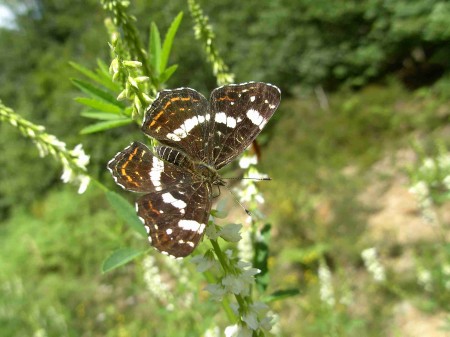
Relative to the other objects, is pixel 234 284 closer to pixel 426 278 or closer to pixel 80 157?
pixel 80 157

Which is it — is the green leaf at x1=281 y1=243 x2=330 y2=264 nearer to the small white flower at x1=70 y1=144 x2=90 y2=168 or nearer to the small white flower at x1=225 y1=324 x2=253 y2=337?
the small white flower at x1=70 y1=144 x2=90 y2=168

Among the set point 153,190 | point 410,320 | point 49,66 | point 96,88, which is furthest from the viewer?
point 49,66

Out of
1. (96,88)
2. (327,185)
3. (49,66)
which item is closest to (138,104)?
(96,88)

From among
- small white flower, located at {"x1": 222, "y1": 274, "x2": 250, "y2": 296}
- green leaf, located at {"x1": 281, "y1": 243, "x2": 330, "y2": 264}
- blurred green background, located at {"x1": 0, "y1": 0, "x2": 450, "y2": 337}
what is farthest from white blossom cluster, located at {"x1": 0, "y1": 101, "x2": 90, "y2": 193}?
green leaf, located at {"x1": 281, "y1": 243, "x2": 330, "y2": 264}

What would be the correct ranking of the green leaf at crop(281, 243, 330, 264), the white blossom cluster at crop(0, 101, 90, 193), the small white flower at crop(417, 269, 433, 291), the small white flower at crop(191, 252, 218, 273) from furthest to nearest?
the green leaf at crop(281, 243, 330, 264) → the small white flower at crop(417, 269, 433, 291) → the white blossom cluster at crop(0, 101, 90, 193) → the small white flower at crop(191, 252, 218, 273)

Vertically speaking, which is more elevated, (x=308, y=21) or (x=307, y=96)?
(x=308, y=21)

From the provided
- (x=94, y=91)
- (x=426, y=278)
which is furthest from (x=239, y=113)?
(x=426, y=278)

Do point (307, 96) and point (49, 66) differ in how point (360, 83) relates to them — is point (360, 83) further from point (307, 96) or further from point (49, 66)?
point (49, 66)
